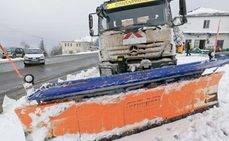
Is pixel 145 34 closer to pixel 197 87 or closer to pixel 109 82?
pixel 197 87

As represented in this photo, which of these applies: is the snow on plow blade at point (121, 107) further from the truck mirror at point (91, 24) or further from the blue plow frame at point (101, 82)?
the truck mirror at point (91, 24)

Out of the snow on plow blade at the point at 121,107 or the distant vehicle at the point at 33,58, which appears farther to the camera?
the distant vehicle at the point at 33,58

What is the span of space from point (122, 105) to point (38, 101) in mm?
1300

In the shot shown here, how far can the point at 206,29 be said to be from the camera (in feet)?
156

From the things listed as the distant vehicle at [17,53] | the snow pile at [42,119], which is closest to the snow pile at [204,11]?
the distant vehicle at [17,53]

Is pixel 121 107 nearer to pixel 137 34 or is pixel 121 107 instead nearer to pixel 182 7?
pixel 137 34

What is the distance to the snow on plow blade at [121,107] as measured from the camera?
4.15 metres

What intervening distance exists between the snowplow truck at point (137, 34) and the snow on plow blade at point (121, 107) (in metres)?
1.78

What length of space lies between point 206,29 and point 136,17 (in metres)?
42.0

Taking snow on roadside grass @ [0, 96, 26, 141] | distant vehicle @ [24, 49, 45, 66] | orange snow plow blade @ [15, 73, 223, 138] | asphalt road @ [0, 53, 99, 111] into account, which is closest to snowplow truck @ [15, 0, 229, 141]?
orange snow plow blade @ [15, 73, 223, 138]

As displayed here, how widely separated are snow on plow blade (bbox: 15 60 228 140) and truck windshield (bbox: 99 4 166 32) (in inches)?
89.3

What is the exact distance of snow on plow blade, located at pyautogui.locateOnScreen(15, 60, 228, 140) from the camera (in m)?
4.15

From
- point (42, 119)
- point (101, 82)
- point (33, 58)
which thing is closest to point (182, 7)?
point (101, 82)

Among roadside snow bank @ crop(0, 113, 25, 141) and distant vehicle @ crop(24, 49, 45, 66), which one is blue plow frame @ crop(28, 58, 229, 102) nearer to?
roadside snow bank @ crop(0, 113, 25, 141)
